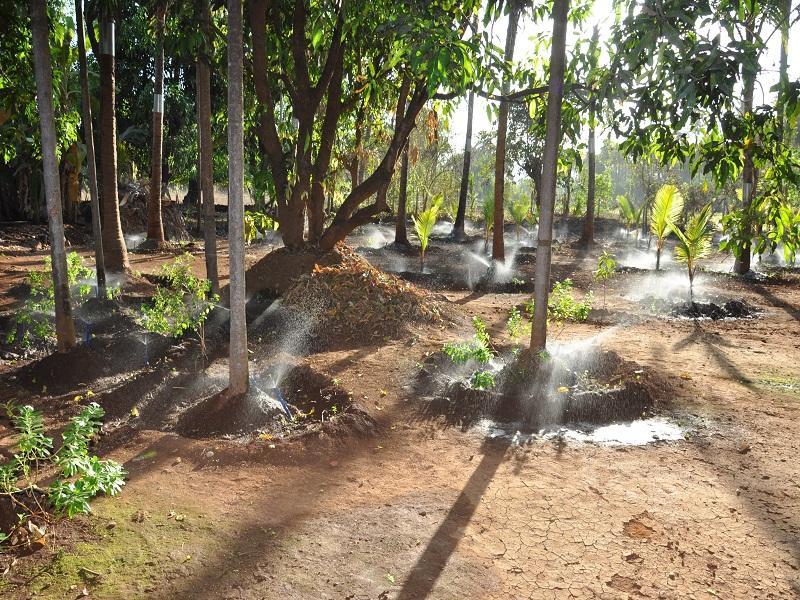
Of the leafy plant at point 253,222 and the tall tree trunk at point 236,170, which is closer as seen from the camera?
the tall tree trunk at point 236,170

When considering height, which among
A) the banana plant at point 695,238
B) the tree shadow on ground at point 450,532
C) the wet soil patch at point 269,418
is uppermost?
the banana plant at point 695,238

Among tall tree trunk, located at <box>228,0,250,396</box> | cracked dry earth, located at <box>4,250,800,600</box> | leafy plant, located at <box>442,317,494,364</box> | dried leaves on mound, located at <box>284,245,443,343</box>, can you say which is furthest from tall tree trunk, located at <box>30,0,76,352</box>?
leafy plant, located at <box>442,317,494,364</box>

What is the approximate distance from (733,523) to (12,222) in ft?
70.6

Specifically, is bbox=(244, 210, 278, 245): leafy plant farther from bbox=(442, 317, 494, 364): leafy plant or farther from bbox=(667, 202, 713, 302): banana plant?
bbox=(667, 202, 713, 302): banana plant

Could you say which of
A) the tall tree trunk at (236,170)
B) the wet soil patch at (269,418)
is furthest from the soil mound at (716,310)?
the tall tree trunk at (236,170)

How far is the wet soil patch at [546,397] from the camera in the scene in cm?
556

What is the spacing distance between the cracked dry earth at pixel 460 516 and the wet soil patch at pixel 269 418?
23 cm

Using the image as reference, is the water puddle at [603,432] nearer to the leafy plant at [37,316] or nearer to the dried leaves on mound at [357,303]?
the dried leaves on mound at [357,303]

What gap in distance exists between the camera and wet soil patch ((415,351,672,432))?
556 cm

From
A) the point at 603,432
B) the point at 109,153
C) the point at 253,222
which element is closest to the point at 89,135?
the point at 109,153

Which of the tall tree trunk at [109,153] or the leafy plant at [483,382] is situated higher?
the tall tree trunk at [109,153]

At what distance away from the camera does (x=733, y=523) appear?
3.77 m

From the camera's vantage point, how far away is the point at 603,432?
209 inches

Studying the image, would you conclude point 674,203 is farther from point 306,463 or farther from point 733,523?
point 306,463
